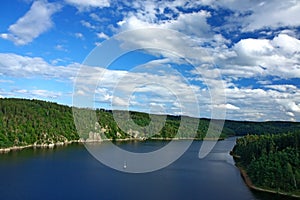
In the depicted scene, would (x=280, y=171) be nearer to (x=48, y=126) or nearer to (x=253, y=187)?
(x=253, y=187)

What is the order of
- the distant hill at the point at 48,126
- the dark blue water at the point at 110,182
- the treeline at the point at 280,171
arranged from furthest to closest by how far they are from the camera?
the distant hill at the point at 48,126 → the treeline at the point at 280,171 → the dark blue water at the point at 110,182

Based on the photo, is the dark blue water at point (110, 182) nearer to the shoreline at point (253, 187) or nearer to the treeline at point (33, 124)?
the shoreline at point (253, 187)

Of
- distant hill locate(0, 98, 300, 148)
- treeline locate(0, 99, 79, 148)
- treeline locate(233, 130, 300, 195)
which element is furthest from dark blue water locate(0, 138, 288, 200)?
distant hill locate(0, 98, 300, 148)

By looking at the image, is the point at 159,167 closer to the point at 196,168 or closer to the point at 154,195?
the point at 196,168

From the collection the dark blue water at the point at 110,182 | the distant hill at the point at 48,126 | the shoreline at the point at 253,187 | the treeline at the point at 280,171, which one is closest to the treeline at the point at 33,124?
the distant hill at the point at 48,126

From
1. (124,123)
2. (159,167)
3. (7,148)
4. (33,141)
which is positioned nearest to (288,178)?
(159,167)

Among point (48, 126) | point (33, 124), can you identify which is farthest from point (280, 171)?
point (48, 126)

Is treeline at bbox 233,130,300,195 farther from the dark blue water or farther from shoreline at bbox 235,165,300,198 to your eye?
the dark blue water

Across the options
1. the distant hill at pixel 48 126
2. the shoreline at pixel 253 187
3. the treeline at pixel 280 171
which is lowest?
the shoreline at pixel 253 187

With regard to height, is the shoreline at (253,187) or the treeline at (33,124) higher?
the treeline at (33,124)
